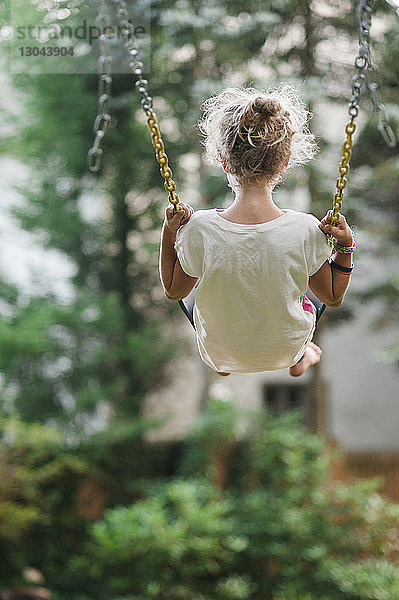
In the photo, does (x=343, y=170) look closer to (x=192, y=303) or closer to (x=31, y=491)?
(x=192, y=303)

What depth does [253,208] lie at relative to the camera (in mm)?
1511

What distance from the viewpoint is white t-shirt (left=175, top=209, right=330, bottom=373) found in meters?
1.49

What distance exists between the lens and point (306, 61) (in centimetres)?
496

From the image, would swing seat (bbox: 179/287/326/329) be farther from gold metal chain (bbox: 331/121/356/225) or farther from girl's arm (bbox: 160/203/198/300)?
gold metal chain (bbox: 331/121/356/225)

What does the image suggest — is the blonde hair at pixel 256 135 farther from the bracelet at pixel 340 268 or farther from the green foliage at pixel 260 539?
the green foliage at pixel 260 539

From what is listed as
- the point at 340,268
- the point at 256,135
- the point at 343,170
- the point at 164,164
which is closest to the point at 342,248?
the point at 340,268

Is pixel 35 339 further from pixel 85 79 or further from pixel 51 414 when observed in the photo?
pixel 85 79

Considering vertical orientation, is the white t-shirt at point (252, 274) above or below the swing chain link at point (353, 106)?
below

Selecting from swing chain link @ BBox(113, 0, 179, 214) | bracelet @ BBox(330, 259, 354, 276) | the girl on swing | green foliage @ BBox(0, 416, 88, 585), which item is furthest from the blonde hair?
green foliage @ BBox(0, 416, 88, 585)

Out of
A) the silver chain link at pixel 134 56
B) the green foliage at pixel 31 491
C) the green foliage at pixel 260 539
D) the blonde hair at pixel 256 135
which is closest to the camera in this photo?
the blonde hair at pixel 256 135

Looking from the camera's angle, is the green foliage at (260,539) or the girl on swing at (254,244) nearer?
the girl on swing at (254,244)

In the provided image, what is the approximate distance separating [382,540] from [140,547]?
1.43m

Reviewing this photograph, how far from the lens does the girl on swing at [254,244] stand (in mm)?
A: 1482

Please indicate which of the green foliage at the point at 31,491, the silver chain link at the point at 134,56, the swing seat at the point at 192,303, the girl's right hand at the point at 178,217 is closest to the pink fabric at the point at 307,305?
the swing seat at the point at 192,303
